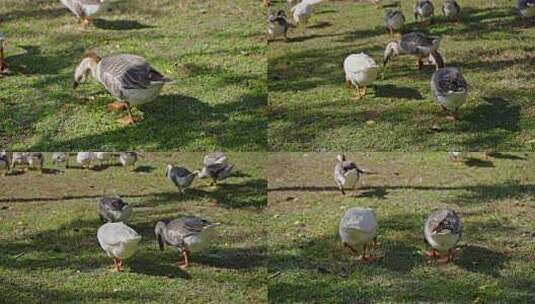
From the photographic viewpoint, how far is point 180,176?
8.35m

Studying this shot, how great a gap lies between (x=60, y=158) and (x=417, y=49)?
4144mm

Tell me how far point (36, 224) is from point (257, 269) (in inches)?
92.6

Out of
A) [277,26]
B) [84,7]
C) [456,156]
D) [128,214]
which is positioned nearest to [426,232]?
[456,156]

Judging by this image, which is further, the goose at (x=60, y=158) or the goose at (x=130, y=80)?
the goose at (x=60, y=158)

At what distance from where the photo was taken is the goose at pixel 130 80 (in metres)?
8.20

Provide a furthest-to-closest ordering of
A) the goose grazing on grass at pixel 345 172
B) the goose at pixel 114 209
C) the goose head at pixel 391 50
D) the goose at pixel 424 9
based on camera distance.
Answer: the goose at pixel 424 9 → the goose head at pixel 391 50 → the goose grazing on grass at pixel 345 172 → the goose at pixel 114 209

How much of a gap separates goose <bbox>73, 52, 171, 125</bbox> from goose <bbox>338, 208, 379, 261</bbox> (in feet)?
7.75

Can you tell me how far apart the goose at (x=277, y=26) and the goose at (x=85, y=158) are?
3174 millimetres

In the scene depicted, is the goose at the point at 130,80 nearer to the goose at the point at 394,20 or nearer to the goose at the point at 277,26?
the goose at the point at 277,26

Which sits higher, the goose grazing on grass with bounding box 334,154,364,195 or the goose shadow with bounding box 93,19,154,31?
the goose shadow with bounding box 93,19,154,31

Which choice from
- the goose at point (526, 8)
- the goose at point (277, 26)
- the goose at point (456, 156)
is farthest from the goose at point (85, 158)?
the goose at point (526, 8)

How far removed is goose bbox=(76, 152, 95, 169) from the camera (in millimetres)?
8318

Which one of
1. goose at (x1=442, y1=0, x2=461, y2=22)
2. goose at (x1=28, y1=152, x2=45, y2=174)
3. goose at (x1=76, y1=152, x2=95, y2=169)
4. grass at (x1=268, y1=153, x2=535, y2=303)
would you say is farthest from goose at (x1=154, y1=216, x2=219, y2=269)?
goose at (x1=442, y1=0, x2=461, y2=22)

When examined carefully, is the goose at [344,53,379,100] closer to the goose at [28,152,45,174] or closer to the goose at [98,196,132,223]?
the goose at [98,196,132,223]
